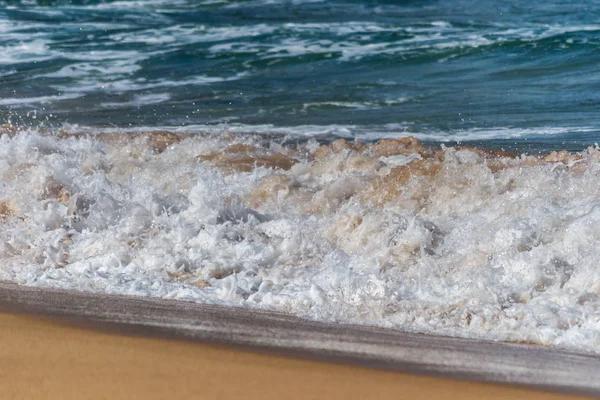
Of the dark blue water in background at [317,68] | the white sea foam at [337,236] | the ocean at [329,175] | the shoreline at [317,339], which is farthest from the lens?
the dark blue water in background at [317,68]

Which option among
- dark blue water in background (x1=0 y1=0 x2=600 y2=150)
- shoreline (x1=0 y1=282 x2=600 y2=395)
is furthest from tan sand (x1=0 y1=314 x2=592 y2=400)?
dark blue water in background (x1=0 y1=0 x2=600 y2=150)

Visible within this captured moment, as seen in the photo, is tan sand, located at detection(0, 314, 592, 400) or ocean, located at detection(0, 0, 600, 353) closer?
tan sand, located at detection(0, 314, 592, 400)

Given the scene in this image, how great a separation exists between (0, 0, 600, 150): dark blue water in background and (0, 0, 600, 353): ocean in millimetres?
59

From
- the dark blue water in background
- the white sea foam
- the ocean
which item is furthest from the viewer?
the dark blue water in background

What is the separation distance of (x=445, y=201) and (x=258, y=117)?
518cm

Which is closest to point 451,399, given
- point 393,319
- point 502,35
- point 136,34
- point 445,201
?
point 393,319

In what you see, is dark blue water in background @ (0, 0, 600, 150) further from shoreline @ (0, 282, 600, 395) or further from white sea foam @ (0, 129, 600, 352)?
shoreline @ (0, 282, 600, 395)

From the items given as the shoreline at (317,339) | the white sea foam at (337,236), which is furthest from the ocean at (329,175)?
the shoreline at (317,339)

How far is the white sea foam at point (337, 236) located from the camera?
4.97 meters

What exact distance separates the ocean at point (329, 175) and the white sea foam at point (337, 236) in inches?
0.6

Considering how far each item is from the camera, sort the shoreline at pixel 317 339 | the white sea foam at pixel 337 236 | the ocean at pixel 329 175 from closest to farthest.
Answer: the shoreline at pixel 317 339 → the white sea foam at pixel 337 236 → the ocean at pixel 329 175

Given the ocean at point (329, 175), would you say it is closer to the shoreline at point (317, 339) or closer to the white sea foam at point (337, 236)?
the white sea foam at point (337, 236)

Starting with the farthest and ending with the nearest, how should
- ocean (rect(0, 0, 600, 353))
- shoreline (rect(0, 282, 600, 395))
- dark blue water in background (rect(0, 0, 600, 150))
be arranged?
dark blue water in background (rect(0, 0, 600, 150)) → ocean (rect(0, 0, 600, 353)) → shoreline (rect(0, 282, 600, 395))

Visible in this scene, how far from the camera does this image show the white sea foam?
4973 mm
